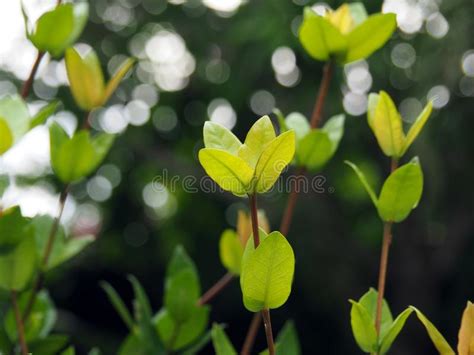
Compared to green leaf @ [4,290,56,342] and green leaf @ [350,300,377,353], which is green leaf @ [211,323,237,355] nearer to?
green leaf @ [350,300,377,353]

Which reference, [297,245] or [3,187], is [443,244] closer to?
[297,245]

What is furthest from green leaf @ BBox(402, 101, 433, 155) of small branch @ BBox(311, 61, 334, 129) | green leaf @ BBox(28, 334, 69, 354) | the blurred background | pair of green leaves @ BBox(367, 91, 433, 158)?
the blurred background

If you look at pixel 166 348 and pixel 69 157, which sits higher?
pixel 69 157

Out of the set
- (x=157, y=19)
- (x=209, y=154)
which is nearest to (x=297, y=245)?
(x=157, y=19)

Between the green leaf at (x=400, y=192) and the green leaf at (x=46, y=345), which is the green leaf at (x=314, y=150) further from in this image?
the green leaf at (x=46, y=345)

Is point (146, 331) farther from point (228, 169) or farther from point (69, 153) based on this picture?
point (228, 169)

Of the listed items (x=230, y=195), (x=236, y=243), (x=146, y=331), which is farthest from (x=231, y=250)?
(x=230, y=195)

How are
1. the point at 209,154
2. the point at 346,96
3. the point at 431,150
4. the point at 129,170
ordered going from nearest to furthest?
1. the point at 209,154
2. the point at 431,150
3. the point at 346,96
4. the point at 129,170
